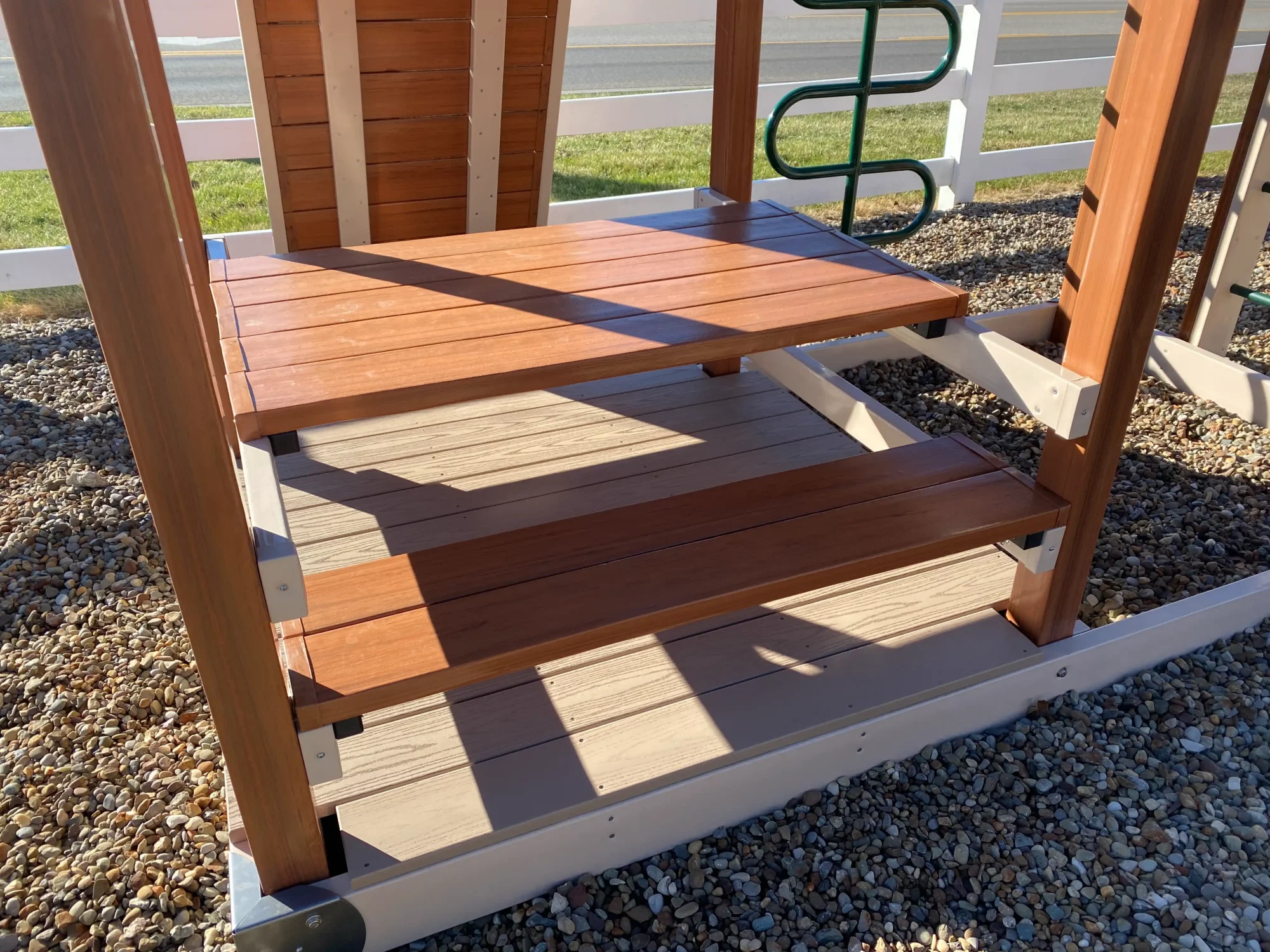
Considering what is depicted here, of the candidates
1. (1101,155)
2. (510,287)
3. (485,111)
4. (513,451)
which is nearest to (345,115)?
(485,111)

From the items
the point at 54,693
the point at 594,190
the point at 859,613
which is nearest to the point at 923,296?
the point at 859,613

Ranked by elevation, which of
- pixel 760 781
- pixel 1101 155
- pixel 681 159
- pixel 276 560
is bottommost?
pixel 681 159

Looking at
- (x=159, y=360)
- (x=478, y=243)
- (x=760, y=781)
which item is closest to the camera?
(x=159, y=360)

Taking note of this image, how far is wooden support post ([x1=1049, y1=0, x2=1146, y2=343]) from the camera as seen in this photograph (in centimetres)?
176

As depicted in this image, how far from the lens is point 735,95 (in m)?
2.51

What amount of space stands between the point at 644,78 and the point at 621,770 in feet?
34.0

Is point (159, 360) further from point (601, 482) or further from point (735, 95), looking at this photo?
point (735, 95)

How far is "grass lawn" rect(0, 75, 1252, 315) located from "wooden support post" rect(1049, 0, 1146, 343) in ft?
10.1

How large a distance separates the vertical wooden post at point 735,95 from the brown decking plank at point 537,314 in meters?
0.63

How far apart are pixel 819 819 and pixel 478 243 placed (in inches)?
58.1

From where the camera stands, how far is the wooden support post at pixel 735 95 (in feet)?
7.84

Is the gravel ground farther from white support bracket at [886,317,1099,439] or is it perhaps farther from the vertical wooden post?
the vertical wooden post

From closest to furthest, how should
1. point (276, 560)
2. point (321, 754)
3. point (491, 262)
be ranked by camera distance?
point (276, 560) → point (321, 754) → point (491, 262)

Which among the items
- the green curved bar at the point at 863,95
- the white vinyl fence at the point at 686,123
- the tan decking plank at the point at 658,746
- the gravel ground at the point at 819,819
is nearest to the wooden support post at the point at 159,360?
the tan decking plank at the point at 658,746
